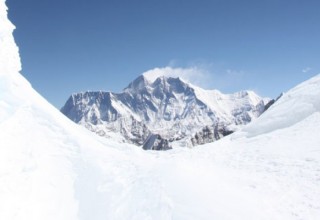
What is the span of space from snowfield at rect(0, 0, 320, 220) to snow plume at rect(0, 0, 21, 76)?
0.25 ft

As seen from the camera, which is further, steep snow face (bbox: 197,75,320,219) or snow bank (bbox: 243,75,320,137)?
snow bank (bbox: 243,75,320,137)

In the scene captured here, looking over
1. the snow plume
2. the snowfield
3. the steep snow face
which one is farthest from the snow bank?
the snow plume

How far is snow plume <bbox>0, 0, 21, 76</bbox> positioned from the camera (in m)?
23.5

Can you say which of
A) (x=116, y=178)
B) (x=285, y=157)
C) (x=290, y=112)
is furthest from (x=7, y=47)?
(x=290, y=112)

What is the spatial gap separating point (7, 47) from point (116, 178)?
481 inches

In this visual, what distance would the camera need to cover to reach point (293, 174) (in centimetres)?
2123

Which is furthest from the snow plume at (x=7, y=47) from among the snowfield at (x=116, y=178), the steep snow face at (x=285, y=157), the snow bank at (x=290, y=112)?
the snow bank at (x=290, y=112)

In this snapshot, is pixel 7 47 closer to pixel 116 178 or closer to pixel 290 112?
pixel 116 178

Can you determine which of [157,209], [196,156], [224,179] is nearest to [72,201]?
[157,209]

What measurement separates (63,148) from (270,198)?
12371 millimetres

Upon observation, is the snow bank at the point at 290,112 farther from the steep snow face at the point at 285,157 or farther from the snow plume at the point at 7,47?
the snow plume at the point at 7,47

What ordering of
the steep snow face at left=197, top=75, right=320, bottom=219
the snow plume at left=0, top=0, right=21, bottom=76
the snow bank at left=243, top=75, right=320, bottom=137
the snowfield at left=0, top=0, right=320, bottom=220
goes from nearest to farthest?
the snowfield at left=0, top=0, right=320, bottom=220 → the steep snow face at left=197, top=75, right=320, bottom=219 → the snow plume at left=0, top=0, right=21, bottom=76 → the snow bank at left=243, top=75, right=320, bottom=137

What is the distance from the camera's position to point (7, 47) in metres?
24.2

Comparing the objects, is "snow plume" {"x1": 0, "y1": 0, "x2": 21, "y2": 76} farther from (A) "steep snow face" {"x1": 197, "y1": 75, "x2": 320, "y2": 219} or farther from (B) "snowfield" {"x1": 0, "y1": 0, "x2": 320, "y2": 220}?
(A) "steep snow face" {"x1": 197, "y1": 75, "x2": 320, "y2": 219}
